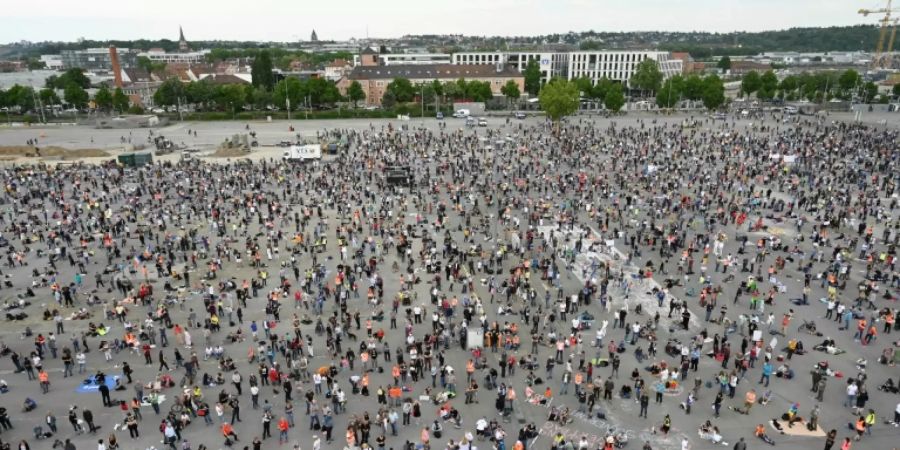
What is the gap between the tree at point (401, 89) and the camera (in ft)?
363

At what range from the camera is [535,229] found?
36969mm

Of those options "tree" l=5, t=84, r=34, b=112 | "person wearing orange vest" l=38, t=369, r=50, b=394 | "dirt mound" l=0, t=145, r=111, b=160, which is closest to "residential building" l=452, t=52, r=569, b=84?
"tree" l=5, t=84, r=34, b=112

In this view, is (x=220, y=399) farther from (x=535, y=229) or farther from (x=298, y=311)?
(x=535, y=229)

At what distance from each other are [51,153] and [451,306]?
6336 cm

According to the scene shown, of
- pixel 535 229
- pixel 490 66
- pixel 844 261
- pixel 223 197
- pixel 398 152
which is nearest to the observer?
pixel 844 261

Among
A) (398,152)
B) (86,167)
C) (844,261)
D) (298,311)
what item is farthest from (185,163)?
(844,261)

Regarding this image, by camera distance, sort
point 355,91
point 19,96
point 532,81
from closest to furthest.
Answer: point 19,96 → point 355,91 → point 532,81

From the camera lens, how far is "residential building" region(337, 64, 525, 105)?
121 metres

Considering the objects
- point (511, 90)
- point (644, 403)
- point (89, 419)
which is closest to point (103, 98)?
point (511, 90)

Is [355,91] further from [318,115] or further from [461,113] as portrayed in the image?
[461,113]

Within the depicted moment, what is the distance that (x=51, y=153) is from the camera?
67000 millimetres

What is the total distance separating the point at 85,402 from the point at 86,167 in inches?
1842

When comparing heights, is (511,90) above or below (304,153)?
above

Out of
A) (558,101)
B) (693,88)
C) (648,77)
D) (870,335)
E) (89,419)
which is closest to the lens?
(89,419)
